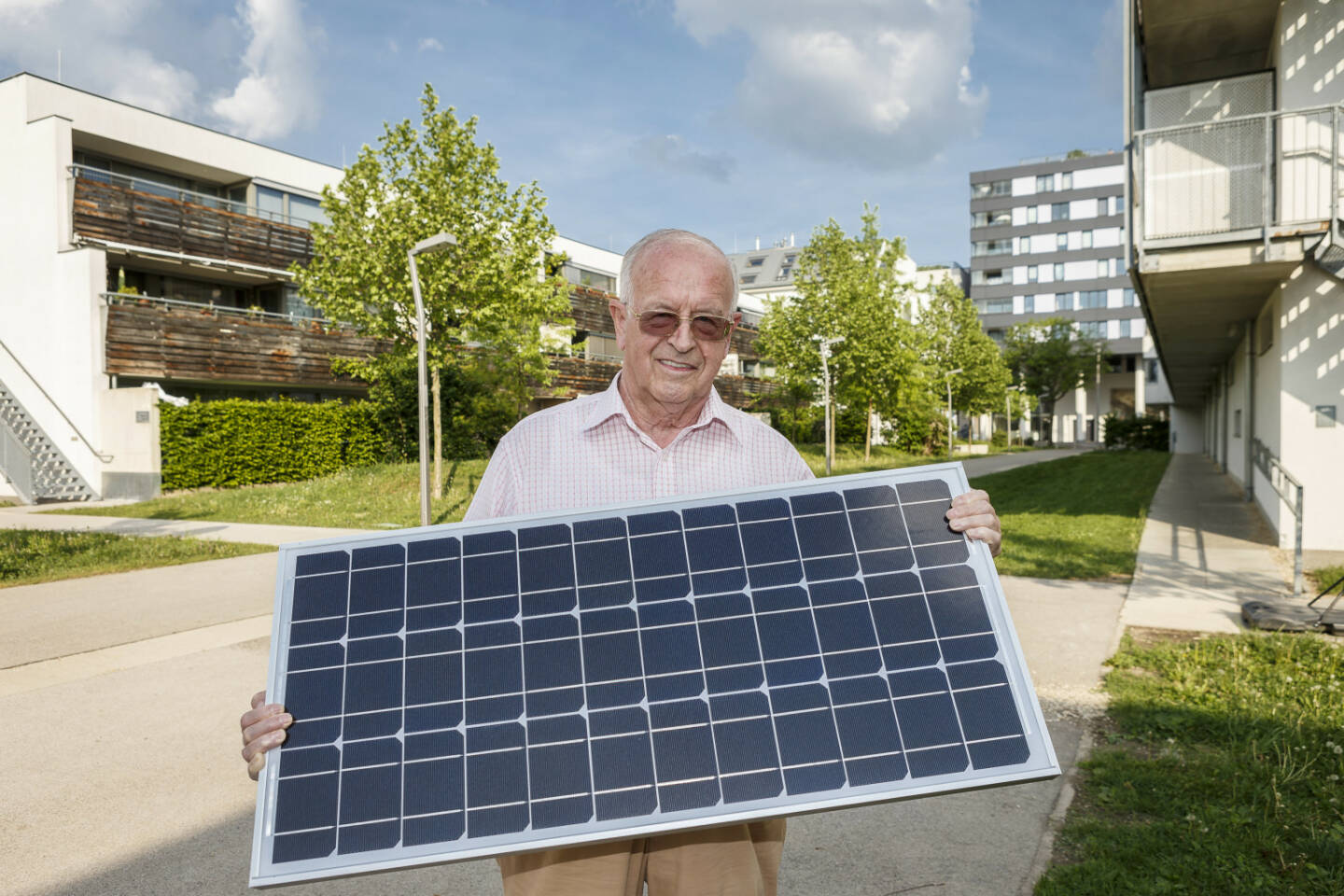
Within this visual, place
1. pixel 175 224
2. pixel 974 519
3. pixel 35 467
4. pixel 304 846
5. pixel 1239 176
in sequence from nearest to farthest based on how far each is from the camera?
pixel 304 846 < pixel 974 519 < pixel 1239 176 < pixel 35 467 < pixel 175 224

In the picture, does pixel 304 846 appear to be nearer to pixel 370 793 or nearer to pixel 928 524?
pixel 370 793

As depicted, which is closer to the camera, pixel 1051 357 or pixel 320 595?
pixel 320 595

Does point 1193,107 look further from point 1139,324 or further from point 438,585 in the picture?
point 1139,324

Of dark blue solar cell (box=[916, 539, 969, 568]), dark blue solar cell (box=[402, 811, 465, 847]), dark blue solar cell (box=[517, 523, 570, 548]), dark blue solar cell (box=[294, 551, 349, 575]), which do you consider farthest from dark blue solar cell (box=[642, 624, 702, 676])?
dark blue solar cell (box=[294, 551, 349, 575])

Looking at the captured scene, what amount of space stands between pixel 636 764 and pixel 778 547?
752 mm

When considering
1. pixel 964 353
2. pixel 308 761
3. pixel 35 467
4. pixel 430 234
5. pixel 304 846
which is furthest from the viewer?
pixel 964 353

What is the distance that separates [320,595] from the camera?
2541mm

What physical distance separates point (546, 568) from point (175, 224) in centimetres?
3205

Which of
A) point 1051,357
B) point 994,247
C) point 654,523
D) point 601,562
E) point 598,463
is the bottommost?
point 601,562

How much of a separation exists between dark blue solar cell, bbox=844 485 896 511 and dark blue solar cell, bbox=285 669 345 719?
1537 millimetres

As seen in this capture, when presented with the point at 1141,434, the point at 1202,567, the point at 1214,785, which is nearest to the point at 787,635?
the point at 1214,785

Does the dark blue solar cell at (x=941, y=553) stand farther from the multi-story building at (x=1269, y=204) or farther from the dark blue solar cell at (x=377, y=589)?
the multi-story building at (x=1269, y=204)

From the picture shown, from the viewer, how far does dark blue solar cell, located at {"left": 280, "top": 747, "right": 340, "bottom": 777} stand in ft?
7.38

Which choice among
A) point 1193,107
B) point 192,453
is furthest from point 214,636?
point 192,453
